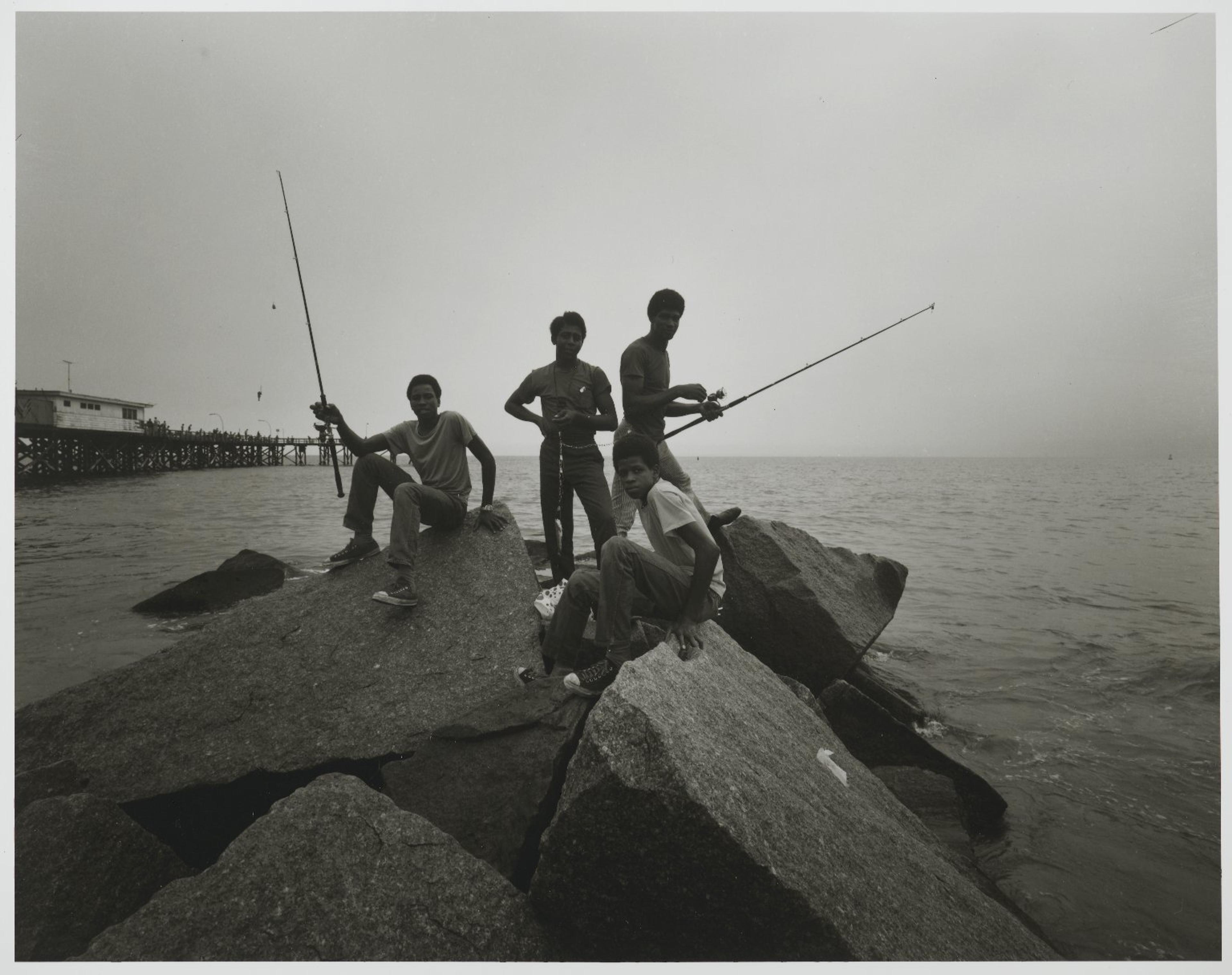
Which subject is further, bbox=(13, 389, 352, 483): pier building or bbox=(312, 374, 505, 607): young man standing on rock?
bbox=(13, 389, 352, 483): pier building

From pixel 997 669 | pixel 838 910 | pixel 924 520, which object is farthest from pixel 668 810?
pixel 924 520

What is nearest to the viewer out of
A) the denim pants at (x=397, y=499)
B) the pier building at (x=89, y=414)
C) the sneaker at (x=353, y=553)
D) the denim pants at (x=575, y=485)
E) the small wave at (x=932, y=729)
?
the denim pants at (x=397, y=499)

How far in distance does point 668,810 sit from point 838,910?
61 centimetres

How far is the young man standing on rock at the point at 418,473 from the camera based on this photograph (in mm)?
4293

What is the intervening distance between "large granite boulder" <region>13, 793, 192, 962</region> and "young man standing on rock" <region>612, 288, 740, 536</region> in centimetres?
313

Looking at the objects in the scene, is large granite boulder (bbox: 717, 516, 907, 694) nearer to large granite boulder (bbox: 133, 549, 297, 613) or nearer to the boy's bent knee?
the boy's bent knee

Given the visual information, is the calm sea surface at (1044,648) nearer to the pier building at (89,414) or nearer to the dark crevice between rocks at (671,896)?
the dark crevice between rocks at (671,896)

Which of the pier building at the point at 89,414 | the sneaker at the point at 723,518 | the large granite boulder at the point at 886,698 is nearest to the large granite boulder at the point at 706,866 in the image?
the sneaker at the point at 723,518

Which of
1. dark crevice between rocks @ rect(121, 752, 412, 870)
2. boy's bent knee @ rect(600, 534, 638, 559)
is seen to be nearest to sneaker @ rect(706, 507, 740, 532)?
boy's bent knee @ rect(600, 534, 638, 559)

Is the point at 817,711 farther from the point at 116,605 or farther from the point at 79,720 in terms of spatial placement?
the point at 116,605

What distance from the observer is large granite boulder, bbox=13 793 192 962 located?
214 cm

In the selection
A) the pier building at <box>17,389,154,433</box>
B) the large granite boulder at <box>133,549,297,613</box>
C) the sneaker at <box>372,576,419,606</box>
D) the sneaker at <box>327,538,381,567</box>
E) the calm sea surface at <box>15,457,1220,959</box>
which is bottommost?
the calm sea surface at <box>15,457,1220,959</box>

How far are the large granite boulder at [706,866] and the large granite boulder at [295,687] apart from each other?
1.57 meters

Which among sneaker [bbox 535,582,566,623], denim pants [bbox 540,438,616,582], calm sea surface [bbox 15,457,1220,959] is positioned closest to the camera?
calm sea surface [bbox 15,457,1220,959]
